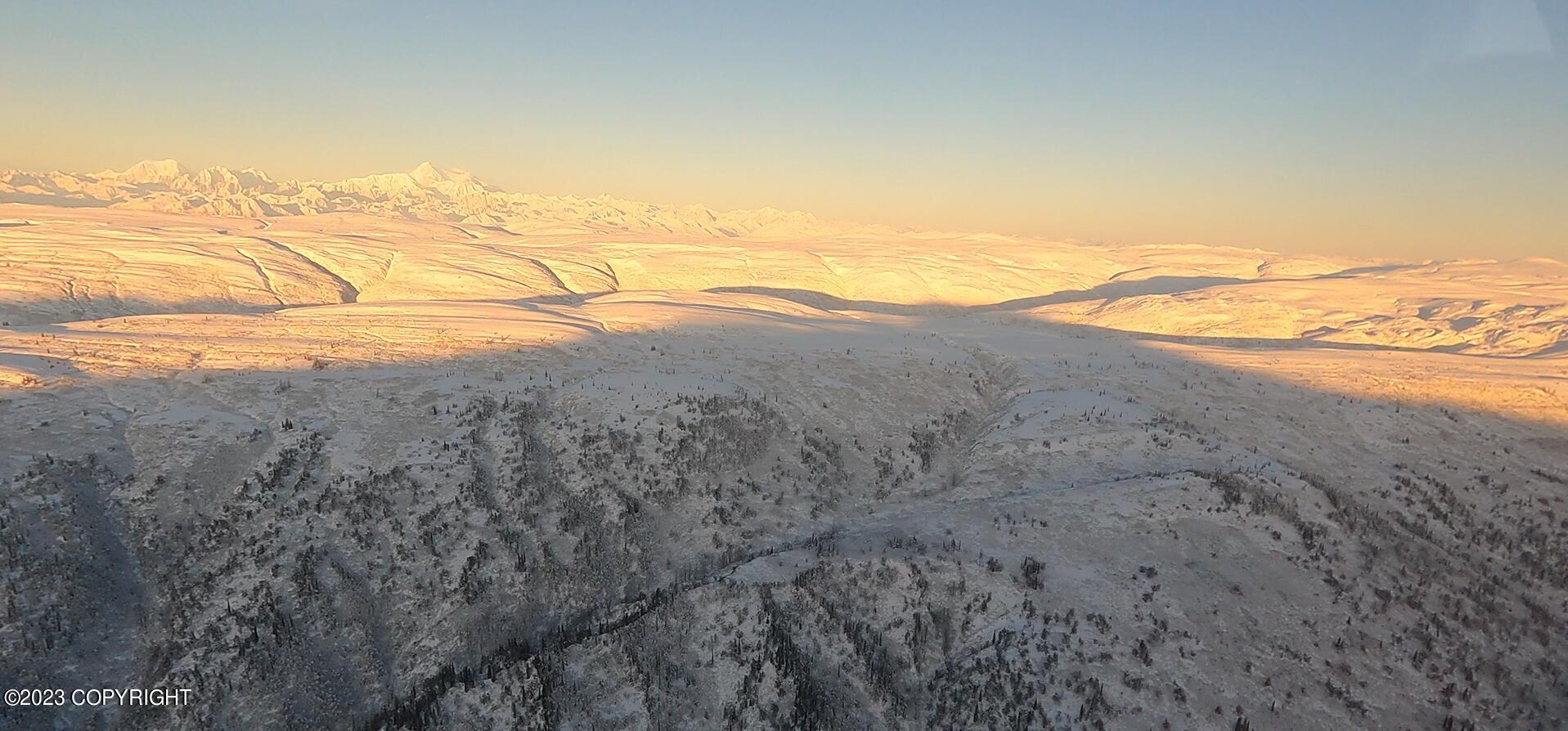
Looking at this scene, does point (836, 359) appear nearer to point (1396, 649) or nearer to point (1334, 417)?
point (1334, 417)

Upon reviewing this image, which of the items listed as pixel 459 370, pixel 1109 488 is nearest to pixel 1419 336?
pixel 1109 488

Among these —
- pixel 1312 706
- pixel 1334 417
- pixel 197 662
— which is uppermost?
pixel 1334 417

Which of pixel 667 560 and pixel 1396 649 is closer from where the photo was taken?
pixel 1396 649

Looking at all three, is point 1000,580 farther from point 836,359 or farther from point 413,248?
point 413,248

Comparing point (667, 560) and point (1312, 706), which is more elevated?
point (1312, 706)

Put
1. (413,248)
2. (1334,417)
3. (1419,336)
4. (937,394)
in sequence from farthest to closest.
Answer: (413,248) < (1419,336) < (937,394) < (1334,417)

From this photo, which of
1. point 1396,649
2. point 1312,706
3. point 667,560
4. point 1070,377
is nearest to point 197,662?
point 667,560

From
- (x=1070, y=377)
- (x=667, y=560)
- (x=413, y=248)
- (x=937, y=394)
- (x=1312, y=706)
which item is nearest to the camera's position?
(x=1312, y=706)
